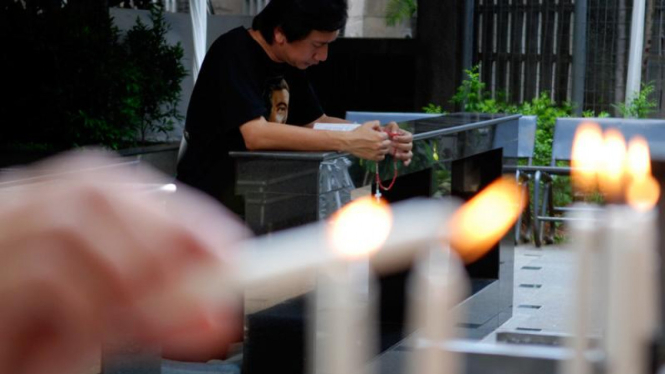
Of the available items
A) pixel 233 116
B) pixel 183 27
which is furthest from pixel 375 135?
pixel 183 27

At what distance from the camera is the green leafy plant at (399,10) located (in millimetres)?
14711

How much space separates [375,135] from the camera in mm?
3939

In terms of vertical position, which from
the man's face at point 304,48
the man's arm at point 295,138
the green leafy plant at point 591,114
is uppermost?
the man's face at point 304,48

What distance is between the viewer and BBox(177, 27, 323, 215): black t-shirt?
360 centimetres

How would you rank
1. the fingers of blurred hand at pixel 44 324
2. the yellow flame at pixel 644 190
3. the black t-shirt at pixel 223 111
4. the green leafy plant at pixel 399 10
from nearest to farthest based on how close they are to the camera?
1. the fingers of blurred hand at pixel 44 324
2. the yellow flame at pixel 644 190
3. the black t-shirt at pixel 223 111
4. the green leafy plant at pixel 399 10

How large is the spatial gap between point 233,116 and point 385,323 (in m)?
1.77

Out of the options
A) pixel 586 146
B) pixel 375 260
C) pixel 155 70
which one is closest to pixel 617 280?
pixel 375 260

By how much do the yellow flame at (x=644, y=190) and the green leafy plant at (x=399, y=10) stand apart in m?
13.2

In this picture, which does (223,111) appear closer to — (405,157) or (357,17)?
(405,157)

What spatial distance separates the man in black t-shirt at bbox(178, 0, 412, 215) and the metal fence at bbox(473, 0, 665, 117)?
24.6ft

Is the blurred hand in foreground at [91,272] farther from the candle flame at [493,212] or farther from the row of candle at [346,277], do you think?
the candle flame at [493,212]

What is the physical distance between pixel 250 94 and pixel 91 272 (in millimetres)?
2876

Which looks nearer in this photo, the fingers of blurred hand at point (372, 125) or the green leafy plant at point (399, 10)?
the fingers of blurred hand at point (372, 125)

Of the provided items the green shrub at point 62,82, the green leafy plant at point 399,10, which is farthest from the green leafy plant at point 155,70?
the green leafy plant at point 399,10
